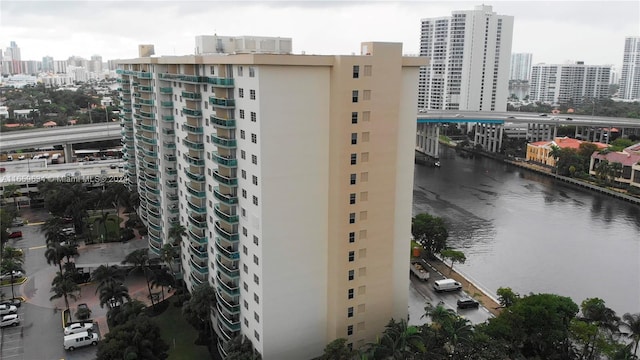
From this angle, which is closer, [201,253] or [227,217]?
[227,217]

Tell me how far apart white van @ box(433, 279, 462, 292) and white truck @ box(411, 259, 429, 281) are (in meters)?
0.81

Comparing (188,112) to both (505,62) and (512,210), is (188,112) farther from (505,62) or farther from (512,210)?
(505,62)

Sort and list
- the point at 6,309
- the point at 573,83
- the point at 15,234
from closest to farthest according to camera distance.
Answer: the point at 6,309
the point at 15,234
the point at 573,83

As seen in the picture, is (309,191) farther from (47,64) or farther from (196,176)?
(47,64)

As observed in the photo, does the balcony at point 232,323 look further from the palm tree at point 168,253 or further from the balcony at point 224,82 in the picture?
the balcony at point 224,82

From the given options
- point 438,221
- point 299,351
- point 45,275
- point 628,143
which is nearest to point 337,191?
point 299,351

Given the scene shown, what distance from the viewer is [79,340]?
1702 centimetres

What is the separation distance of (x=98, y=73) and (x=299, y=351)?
12897cm

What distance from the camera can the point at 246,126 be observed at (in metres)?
13.5

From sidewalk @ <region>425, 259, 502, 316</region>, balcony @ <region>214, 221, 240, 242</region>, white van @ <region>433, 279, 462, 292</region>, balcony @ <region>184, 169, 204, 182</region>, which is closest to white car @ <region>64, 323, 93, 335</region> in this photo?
balcony @ <region>184, 169, 204, 182</region>

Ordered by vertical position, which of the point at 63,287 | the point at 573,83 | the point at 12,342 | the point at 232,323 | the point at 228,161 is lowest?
the point at 12,342

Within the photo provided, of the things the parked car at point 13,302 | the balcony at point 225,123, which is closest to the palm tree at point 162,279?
the parked car at point 13,302

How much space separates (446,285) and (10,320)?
56.3 ft

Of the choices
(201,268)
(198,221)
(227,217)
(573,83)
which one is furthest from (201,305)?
(573,83)
